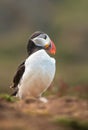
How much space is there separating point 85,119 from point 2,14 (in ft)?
203

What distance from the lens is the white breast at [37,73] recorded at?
502 inches

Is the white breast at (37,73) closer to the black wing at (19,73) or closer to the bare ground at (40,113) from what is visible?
the black wing at (19,73)

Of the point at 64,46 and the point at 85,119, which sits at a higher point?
the point at 85,119

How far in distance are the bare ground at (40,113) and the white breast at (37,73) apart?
86 centimetres

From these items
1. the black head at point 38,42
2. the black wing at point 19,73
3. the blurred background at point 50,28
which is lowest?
the blurred background at point 50,28

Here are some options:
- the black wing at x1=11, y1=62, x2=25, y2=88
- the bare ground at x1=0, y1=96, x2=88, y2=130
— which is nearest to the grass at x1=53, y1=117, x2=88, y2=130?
the bare ground at x1=0, y1=96, x2=88, y2=130

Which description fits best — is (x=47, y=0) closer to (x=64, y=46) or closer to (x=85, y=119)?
(x=64, y=46)

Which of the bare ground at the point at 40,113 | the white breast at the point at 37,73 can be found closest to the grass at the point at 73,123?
the bare ground at the point at 40,113

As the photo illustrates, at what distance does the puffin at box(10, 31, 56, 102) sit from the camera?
12758 millimetres

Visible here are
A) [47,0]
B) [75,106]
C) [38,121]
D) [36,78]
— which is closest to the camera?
[38,121]

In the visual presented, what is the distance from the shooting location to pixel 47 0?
77.9 metres

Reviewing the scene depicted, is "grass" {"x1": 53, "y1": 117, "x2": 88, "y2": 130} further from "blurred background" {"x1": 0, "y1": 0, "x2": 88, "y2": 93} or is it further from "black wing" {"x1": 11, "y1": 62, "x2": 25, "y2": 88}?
"blurred background" {"x1": 0, "y1": 0, "x2": 88, "y2": 93}

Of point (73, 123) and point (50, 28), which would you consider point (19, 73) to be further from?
point (50, 28)

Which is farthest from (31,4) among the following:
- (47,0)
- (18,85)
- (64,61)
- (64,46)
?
(18,85)
